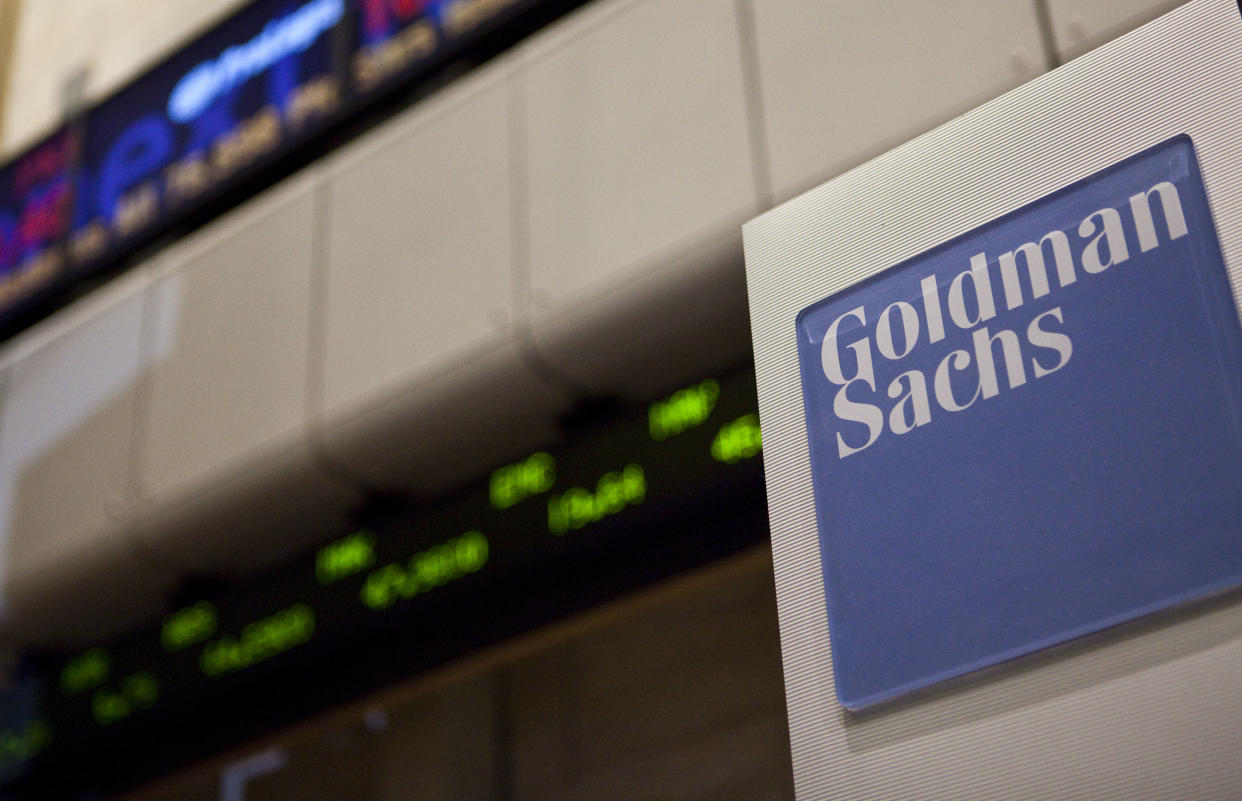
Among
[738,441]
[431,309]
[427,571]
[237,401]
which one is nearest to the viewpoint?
[738,441]

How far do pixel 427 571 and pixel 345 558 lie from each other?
0.37 meters

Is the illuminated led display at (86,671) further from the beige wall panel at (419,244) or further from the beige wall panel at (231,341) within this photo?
the beige wall panel at (419,244)

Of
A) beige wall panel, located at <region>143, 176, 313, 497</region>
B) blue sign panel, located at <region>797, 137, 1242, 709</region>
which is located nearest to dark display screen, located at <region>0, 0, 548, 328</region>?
beige wall panel, located at <region>143, 176, 313, 497</region>

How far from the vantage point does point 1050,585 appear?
1517 millimetres

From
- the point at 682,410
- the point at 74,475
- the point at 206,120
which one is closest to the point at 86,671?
the point at 74,475

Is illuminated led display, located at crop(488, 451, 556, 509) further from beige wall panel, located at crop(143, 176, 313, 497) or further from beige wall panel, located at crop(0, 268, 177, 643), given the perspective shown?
beige wall panel, located at crop(0, 268, 177, 643)

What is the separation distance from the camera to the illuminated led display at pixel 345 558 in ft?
13.4

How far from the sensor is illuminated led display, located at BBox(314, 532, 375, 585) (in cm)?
407

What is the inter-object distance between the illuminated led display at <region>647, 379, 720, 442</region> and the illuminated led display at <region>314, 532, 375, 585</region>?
90cm

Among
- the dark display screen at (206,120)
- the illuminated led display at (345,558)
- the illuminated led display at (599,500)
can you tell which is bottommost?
the illuminated led display at (599,500)

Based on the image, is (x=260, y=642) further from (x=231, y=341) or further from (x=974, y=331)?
(x=974, y=331)

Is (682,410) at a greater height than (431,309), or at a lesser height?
lesser

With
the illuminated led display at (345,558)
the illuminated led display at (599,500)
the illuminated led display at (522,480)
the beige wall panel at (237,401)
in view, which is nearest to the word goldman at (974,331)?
the illuminated led display at (599,500)

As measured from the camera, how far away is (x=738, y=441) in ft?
11.4
